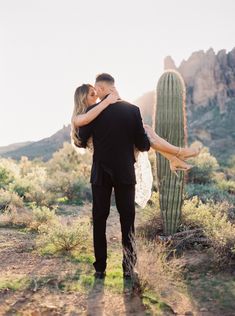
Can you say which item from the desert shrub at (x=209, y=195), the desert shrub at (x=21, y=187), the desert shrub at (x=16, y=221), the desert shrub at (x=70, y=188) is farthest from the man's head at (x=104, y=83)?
the desert shrub at (x=21, y=187)

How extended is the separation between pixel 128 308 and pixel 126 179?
1.19 meters

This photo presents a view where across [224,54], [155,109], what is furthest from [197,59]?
[155,109]

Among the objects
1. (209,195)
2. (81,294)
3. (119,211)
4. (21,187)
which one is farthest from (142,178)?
(21,187)

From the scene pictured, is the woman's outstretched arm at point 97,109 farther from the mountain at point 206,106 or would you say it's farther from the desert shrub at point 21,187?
the mountain at point 206,106

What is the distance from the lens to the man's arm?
178 inches

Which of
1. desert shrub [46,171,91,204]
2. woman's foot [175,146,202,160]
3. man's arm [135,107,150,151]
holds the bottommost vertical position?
desert shrub [46,171,91,204]

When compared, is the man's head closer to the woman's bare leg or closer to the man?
the man

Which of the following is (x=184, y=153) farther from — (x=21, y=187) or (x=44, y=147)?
(x=44, y=147)

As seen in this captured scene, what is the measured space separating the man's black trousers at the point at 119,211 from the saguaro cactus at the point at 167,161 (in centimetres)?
199

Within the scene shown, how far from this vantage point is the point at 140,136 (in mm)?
4551

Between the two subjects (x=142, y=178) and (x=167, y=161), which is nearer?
(x=142, y=178)

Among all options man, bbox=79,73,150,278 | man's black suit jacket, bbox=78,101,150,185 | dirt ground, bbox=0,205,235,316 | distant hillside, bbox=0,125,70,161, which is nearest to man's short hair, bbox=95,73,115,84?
man, bbox=79,73,150,278

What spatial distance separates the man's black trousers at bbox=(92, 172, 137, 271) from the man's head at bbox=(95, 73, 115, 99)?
31.7 inches

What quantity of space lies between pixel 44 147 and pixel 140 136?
214 feet
